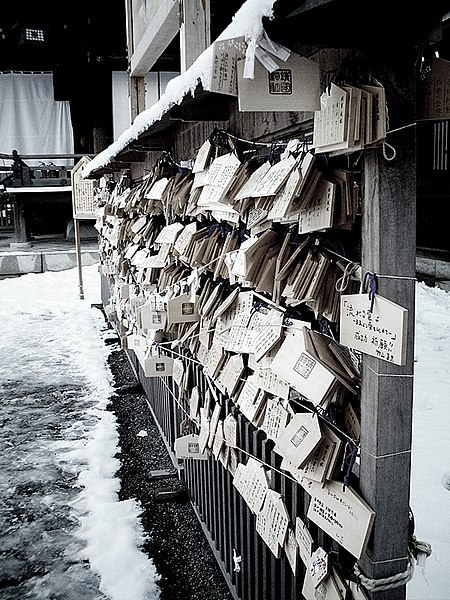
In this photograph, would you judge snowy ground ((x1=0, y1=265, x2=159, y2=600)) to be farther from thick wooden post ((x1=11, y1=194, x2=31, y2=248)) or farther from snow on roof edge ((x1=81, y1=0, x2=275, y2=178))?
thick wooden post ((x1=11, y1=194, x2=31, y2=248))

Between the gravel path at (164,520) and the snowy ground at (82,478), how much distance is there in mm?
88

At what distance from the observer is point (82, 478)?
505 cm

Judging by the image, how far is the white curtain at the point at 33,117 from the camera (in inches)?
740

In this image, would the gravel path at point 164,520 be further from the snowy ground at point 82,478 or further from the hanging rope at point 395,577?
the hanging rope at point 395,577

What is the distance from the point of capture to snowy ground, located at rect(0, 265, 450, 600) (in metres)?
3.66

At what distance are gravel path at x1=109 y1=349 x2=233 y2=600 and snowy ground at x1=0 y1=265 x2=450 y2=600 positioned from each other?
0.29ft

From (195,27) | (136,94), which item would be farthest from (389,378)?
(136,94)

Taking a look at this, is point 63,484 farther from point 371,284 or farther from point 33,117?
point 33,117

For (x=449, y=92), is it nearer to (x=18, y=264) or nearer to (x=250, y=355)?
(x=250, y=355)

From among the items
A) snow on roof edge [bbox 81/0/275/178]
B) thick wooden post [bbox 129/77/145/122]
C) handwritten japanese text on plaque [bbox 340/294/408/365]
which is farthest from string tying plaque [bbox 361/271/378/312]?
thick wooden post [bbox 129/77/145/122]

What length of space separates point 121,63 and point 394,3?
48.8 feet

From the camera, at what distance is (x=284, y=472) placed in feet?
8.36

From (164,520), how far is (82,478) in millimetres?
1049

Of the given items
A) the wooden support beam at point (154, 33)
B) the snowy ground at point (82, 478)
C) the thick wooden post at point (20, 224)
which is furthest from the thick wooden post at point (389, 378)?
the thick wooden post at point (20, 224)
